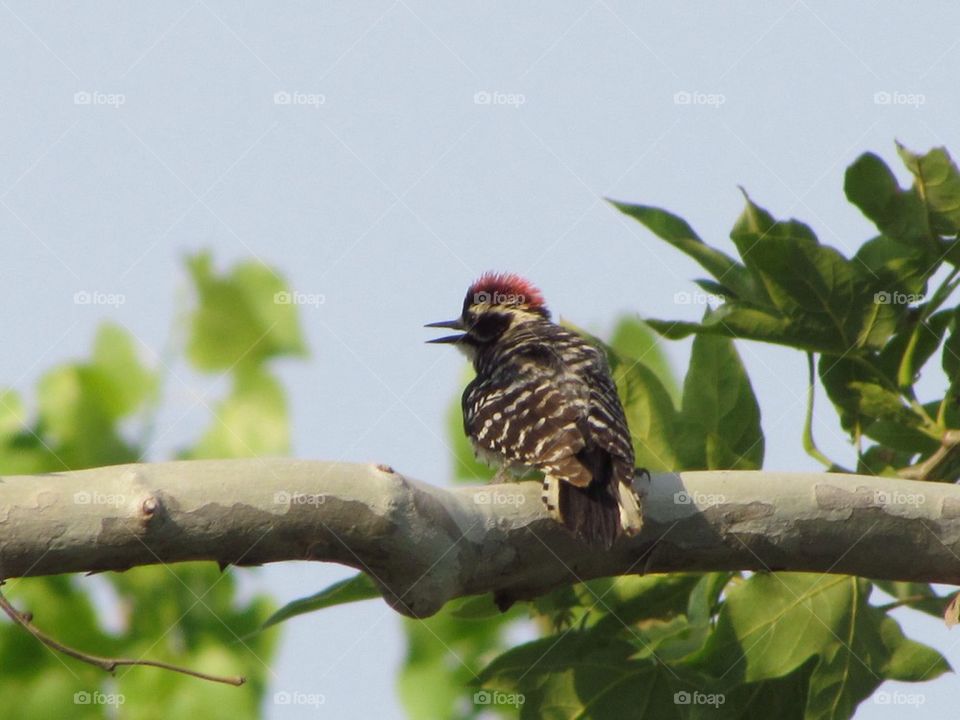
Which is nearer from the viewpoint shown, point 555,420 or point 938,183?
point 938,183

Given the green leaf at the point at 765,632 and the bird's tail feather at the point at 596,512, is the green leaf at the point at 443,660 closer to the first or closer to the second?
the green leaf at the point at 765,632

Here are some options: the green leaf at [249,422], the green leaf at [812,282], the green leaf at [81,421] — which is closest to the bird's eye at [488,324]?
the green leaf at [249,422]

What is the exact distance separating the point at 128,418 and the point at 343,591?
7.85 feet

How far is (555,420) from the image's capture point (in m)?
3.77

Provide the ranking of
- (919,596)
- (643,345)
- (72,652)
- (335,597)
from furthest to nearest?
(643,345) < (919,596) < (335,597) < (72,652)

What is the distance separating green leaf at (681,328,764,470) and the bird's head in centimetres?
218

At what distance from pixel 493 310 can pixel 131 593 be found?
7.05 ft

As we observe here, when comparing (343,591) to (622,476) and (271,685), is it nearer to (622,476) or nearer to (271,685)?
(622,476)

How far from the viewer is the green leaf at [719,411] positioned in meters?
3.31

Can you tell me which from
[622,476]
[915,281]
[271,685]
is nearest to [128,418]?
[271,685]

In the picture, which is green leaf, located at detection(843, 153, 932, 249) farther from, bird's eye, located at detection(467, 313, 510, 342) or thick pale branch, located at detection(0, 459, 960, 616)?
bird's eye, located at detection(467, 313, 510, 342)

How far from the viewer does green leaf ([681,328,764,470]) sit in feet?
10.8

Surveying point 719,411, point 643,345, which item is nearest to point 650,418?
point 719,411

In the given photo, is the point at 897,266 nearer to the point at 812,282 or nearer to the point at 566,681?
the point at 812,282
